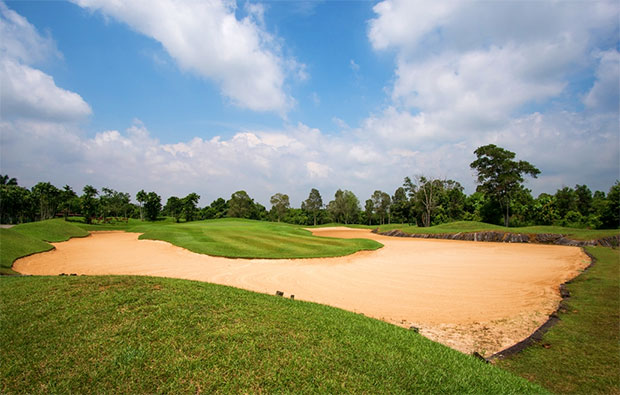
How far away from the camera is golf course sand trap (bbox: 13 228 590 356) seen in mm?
6684

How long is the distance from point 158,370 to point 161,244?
18653 millimetres

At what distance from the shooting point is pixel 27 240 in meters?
16.6

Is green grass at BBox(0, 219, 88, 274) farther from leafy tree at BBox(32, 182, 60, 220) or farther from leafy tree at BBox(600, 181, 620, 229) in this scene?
leafy tree at BBox(600, 181, 620, 229)

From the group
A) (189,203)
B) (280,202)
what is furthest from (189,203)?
(280,202)

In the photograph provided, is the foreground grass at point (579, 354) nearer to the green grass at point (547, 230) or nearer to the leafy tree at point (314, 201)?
the green grass at point (547, 230)

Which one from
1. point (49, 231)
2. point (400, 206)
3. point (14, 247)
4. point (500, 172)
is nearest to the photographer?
point (14, 247)

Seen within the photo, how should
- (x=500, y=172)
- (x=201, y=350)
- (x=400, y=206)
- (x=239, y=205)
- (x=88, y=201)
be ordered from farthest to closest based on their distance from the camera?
(x=239, y=205), (x=400, y=206), (x=88, y=201), (x=500, y=172), (x=201, y=350)

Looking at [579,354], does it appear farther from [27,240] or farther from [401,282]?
[27,240]

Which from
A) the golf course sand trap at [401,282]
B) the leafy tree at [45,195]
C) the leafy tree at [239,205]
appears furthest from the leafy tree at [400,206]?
the leafy tree at [45,195]

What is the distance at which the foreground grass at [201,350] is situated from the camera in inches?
114

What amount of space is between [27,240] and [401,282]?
2214 centimetres

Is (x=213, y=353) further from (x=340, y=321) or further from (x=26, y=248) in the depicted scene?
(x=26, y=248)

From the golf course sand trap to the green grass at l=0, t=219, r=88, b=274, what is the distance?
0.59 meters

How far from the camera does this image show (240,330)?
3.82 m
